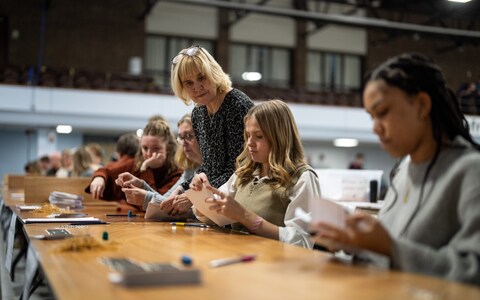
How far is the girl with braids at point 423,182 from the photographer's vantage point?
152 centimetres

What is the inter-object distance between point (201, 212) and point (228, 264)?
107cm

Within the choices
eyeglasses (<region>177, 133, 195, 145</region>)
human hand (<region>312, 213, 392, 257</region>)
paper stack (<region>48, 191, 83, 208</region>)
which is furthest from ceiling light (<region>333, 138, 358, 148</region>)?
human hand (<region>312, 213, 392, 257</region>)

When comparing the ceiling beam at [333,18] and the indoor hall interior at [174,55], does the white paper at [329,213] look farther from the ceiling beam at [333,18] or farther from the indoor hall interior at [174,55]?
the ceiling beam at [333,18]

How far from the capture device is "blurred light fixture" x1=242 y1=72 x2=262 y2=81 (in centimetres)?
1838

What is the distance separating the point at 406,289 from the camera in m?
1.33

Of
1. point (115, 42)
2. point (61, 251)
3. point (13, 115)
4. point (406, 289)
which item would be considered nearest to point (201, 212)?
point (61, 251)

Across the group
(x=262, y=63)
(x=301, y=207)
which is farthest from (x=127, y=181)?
(x=262, y=63)

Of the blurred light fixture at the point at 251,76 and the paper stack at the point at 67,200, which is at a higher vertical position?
the blurred light fixture at the point at 251,76

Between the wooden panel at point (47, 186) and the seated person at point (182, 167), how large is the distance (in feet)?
4.96

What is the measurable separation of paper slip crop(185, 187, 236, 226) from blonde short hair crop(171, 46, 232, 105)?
0.73 meters

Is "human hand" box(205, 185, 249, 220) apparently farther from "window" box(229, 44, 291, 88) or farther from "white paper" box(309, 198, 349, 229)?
"window" box(229, 44, 291, 88)

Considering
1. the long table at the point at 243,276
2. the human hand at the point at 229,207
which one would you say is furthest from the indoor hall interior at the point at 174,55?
the long table at the point at 243,276

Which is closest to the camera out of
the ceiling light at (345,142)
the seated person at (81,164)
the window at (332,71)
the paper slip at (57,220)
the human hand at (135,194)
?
the paper slip at (57,220)

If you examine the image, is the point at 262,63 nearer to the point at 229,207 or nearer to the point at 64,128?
the point at 64,128
